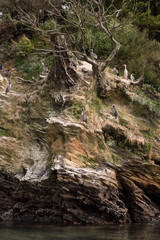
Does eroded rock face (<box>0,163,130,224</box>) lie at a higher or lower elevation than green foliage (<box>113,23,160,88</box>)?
lower

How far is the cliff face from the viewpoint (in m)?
11.5

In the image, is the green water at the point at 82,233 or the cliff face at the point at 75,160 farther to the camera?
the cliff face at the point at 75,160

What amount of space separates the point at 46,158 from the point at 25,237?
4863 mm

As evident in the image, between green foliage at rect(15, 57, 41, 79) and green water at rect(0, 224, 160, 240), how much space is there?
410 inches

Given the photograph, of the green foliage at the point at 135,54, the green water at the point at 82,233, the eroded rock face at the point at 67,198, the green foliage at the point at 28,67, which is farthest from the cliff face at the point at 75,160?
the green foliage at the point at 135,54

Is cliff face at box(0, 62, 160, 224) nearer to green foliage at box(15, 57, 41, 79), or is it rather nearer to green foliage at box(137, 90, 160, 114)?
green foliage at box(137, 90, 160, 114)

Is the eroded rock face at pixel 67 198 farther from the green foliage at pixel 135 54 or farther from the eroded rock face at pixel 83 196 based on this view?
the green foliage at pixel 135 54

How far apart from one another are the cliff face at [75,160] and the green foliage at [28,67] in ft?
9.93

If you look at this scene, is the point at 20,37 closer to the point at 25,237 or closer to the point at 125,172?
the point at 125,172

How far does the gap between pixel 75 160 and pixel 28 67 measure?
8814 millimetres

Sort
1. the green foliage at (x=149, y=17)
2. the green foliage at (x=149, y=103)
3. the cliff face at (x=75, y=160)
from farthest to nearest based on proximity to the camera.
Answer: the green foliage at (x=149, y=17) → the green foliage at (x=149, y=103) → the cliff face at (x=75, y=160)

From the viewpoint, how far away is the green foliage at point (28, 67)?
17.4 meters

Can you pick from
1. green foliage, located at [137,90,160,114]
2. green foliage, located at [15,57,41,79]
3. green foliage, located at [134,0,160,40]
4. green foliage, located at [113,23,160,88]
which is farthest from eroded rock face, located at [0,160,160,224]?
green foliage, located at [134,0,160,40]

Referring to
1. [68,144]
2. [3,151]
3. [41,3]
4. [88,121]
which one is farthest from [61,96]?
[41,3]
